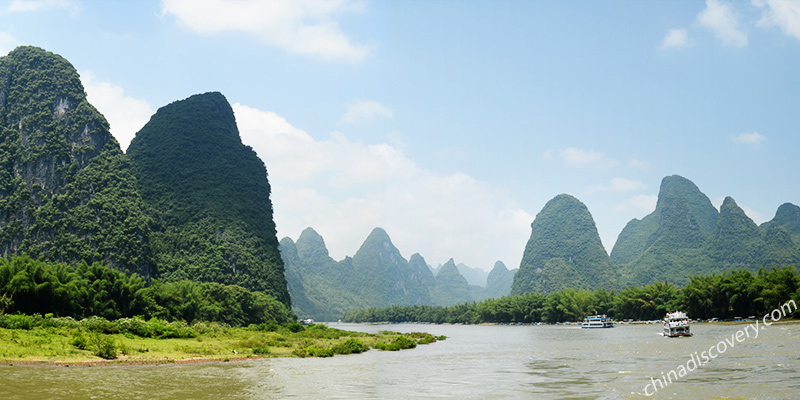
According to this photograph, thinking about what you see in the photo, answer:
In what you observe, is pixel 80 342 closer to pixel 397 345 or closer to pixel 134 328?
pixel 134 328

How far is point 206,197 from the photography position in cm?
11206

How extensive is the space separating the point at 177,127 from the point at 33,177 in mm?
43855

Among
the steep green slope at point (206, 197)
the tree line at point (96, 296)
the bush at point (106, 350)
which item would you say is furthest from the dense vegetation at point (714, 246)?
the bush at point (106, 350)

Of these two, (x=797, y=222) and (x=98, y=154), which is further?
(x=797, y=222)

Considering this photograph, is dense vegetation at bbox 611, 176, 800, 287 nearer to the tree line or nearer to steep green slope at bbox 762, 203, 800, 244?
steep green slope at bbox 762, 203, 800, 244

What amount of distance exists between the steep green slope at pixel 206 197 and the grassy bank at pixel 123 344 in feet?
170

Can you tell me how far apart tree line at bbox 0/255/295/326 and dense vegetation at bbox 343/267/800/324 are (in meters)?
61.8

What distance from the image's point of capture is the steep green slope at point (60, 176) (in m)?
79.4

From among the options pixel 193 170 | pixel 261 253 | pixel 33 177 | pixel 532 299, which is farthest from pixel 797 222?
pixel 33 177

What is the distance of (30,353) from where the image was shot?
2483 cm

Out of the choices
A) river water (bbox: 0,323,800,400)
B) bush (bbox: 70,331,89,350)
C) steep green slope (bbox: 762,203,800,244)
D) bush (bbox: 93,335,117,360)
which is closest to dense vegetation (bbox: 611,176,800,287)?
steep green slope (bbox: 762,203,800,244)

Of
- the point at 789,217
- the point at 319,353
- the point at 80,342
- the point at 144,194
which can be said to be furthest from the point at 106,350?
the point at 789,217

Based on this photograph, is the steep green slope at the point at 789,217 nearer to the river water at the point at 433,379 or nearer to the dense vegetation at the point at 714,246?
the dense vegetation at the point at 714,246

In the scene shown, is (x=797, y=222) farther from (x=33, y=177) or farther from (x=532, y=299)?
(x=33, y=177)
